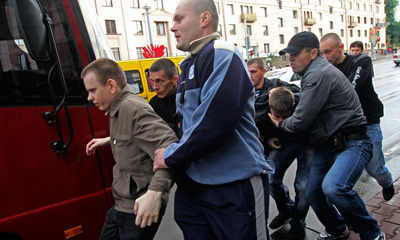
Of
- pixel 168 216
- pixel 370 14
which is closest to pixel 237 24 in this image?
pixel 168 216

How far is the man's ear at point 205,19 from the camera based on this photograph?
1.59 meters

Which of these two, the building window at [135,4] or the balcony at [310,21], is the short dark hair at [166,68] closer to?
the building window at [135,4]

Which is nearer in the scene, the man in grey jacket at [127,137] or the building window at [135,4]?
the man in grey jacket at [127,137]

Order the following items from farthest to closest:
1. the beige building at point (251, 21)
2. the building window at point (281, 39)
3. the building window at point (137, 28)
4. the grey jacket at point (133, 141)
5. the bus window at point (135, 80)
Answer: the building window at point (281, 39) → the building window at point (137, 28) → the beige building at point (251, 21) → the bus window at point (135, 80) → the grey jacket at point (133, 141)

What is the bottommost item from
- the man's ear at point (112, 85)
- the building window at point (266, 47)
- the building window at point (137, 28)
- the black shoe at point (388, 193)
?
the black shoe at point (388, 193)

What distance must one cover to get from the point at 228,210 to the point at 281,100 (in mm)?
1593

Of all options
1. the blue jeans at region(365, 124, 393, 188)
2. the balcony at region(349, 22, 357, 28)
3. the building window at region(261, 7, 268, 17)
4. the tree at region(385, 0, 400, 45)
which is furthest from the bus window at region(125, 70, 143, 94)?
the tree at region(385, 0, 400, 45)

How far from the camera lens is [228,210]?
1583 millimetres

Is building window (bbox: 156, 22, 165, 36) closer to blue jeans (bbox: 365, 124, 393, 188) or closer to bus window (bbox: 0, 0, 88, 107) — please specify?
blue jeans (bbox: 365, 124, 393, 188)

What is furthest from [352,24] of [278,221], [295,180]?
[278,221]

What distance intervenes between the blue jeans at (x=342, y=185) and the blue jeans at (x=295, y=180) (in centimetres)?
22

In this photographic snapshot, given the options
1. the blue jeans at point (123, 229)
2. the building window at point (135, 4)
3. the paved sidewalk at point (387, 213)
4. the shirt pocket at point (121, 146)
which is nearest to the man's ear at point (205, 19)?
the shirt pocket at point (121, 146)

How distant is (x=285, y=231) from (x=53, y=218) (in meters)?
2.34

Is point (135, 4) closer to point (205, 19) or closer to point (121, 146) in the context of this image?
point (121, 146)
